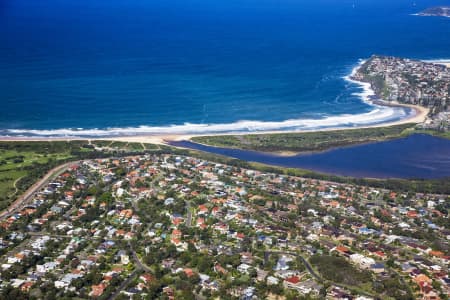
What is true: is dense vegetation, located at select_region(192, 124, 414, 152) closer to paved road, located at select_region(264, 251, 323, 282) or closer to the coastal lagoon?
the coastal lagoon

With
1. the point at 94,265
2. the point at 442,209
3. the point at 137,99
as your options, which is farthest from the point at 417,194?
the point at 137,99

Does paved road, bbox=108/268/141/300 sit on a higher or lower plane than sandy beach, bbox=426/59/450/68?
lower

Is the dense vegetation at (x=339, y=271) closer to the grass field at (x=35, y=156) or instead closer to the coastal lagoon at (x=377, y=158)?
the coastal lagoon at (x=377, y=158)

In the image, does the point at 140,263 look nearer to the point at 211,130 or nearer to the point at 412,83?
the point at 211,130

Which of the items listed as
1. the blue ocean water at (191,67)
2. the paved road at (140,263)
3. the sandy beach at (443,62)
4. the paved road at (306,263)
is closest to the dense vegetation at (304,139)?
the blue ocean water at (191,67)

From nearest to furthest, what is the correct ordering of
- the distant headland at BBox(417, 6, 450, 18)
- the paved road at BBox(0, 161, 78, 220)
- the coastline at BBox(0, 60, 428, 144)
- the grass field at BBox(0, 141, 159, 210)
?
the paved road at BBox(0, 161, 78, 220), the grass field at BBox(0, 141, 159, 210), the coastline at BBox(0, 60, 428, 144), the distant headland at BBox(417, 6, 450, 18)

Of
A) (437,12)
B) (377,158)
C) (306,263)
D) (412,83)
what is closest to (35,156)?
(306,263)

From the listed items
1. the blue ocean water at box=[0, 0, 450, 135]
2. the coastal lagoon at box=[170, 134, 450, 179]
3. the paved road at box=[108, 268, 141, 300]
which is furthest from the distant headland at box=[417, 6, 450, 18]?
the paved road at box=[108, 268, 141, 300]
